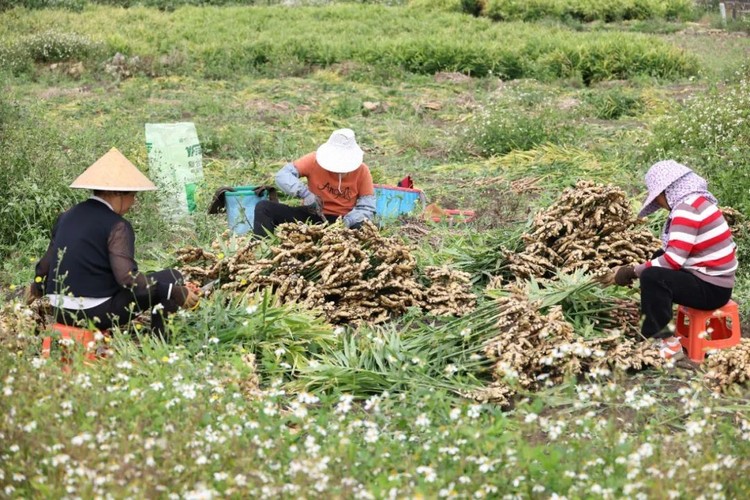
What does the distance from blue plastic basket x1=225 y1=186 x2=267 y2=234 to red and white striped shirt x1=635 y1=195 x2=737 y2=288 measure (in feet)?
10.3

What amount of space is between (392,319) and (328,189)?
5.04ft

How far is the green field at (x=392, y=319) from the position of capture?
3.69m

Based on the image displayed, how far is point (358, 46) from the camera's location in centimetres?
1858

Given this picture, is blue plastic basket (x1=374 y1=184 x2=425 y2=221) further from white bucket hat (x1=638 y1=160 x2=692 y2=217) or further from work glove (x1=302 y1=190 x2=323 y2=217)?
white bucket hat (x1=638 y1=160 x2=692 y2=217)

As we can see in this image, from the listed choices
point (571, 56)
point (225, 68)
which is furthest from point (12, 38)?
point (571, 56)

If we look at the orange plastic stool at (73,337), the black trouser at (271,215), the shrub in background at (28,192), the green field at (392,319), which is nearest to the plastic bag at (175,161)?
the green field at (392,319)

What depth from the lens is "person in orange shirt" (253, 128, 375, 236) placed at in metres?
7.14

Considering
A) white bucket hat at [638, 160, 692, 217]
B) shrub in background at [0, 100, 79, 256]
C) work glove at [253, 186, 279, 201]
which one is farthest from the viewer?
shrub in background at [0, 100, 79, 256]

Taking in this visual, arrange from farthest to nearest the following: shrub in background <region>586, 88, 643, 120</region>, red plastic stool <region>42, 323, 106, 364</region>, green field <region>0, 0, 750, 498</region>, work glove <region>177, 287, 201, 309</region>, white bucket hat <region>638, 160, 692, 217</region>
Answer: shrub in background <region>586, 88, 643, 120</region> → white bucket hat <region>638, 160, 692, 217</region> → work glove <region>177, 287, 201, 309</region> → red plastic stool <region>42, 323, 106, 364</region> → green field <region>0, 0, 750, 498</region>

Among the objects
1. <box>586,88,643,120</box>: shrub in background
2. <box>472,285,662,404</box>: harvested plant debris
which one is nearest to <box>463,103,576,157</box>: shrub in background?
<box>586,88,643,120</box>: shrub in background

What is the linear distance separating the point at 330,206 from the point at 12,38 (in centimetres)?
1299

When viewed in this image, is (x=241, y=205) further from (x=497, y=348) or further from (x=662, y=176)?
(x=662, y=176)

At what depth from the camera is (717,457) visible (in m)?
3.54

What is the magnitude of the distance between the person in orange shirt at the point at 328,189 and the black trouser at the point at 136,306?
1583mm
